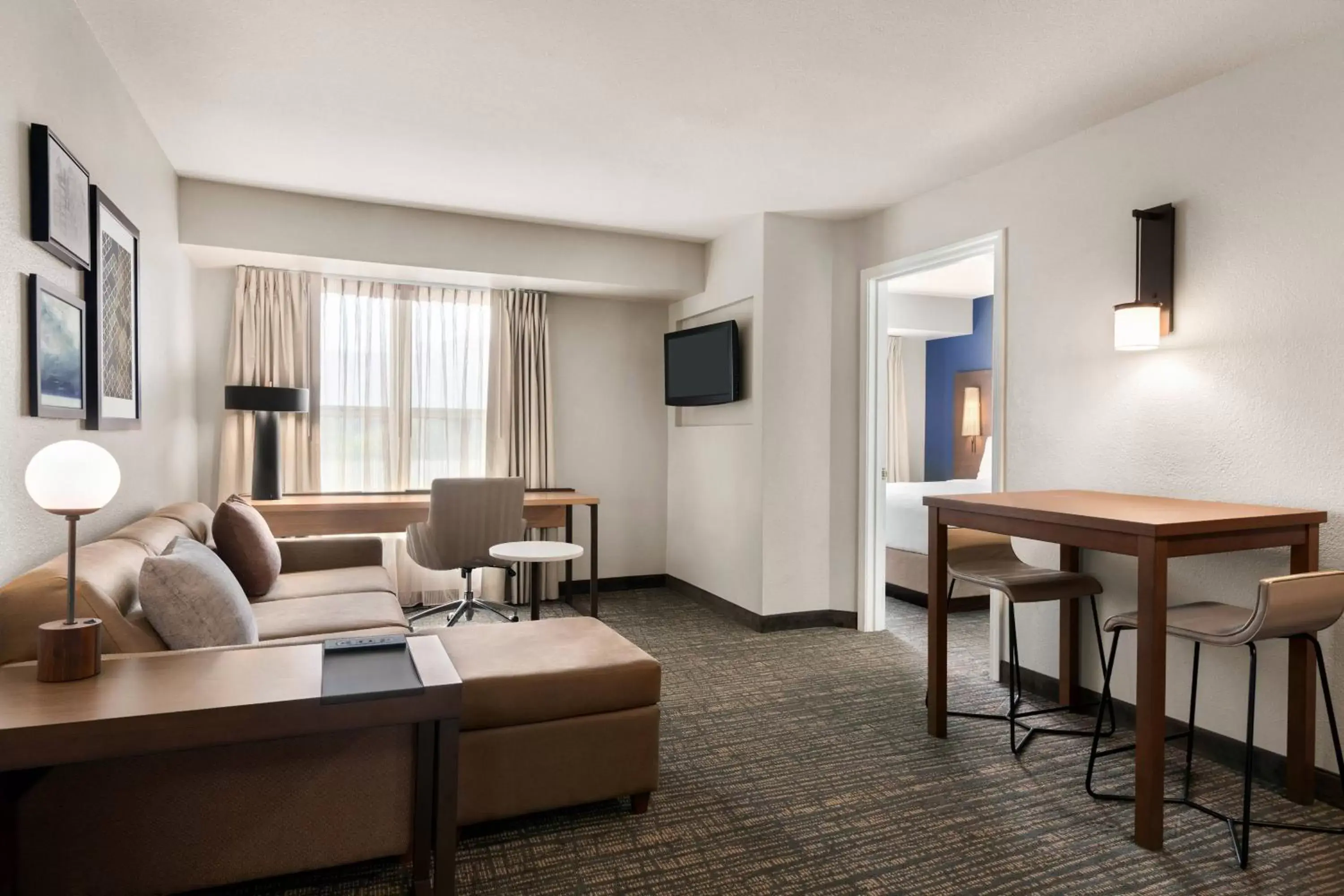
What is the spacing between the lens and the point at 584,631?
8.38 feet

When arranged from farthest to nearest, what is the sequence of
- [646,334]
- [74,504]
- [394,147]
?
[646,334], [394,147], [74,504]

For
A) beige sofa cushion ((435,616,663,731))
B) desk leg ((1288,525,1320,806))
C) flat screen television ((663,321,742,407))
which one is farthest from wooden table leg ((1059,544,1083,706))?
flat screen television ((663,321,742,407))

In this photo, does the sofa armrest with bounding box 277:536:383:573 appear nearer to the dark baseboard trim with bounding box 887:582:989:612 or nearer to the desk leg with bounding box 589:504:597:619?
the desk leg with bounding box 589:504:597:619

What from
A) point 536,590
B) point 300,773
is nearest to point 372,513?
point 536,590

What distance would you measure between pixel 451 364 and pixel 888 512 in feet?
10.4

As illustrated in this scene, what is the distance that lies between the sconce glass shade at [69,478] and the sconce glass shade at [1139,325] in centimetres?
314

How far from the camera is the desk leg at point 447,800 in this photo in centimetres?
162

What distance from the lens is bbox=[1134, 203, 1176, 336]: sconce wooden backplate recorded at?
9.25ft

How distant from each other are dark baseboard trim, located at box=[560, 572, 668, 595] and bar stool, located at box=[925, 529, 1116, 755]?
2.73 m

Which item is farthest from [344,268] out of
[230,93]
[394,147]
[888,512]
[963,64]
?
[888,512]

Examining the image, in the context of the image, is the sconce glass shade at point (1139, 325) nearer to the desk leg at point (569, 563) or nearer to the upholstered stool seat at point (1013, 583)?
the upholstered stool seat at point (1013, 583)

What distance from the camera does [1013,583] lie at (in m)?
2.81

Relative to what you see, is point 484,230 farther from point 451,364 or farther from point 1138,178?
point 1138,178

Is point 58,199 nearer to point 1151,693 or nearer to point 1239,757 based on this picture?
point 1151,693
